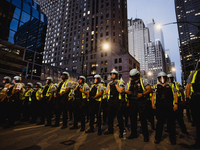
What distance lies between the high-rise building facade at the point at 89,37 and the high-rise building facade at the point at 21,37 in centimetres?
3053

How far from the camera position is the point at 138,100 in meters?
3.80

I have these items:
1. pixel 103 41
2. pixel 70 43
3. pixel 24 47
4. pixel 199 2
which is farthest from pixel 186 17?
pixel 24 47

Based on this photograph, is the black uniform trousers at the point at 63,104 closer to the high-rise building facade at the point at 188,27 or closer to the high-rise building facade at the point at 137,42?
the high-rise building facade at the point at 188,27

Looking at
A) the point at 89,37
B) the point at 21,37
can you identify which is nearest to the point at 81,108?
the point at 21,37

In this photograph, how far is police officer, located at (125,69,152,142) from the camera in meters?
3.68

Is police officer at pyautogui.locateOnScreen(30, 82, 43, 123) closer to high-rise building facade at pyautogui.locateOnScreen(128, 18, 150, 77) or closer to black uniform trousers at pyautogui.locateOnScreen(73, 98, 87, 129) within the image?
black uniform trousers at pyautogui.locateOnScreen(73, 98, 87, 129)

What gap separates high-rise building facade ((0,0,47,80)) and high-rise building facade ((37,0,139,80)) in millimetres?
30532

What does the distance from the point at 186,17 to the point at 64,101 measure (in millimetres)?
153925

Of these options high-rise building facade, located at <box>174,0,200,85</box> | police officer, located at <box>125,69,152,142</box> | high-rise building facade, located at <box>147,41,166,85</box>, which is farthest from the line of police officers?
high-rise building facade, located at <box>147,41,166,85</box>

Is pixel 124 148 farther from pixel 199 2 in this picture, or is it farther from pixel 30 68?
pixel 199 2


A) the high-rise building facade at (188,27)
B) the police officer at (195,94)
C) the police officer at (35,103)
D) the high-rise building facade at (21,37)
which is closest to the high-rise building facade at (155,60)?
the high-rise building facade at (188,27)

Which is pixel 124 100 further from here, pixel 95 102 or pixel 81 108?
pixel 81 108

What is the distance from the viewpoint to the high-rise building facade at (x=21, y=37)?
67.3ft

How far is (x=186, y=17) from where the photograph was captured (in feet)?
381
